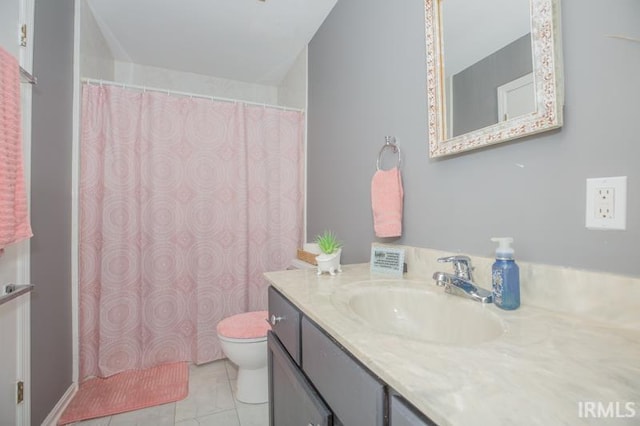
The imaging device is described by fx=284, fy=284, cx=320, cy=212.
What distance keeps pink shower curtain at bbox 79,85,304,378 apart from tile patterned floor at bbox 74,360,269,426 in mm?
364

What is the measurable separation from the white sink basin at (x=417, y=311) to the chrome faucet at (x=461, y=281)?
0.8 inches

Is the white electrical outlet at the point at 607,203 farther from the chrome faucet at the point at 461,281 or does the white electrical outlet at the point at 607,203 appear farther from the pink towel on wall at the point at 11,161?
the pink towel on wall at the point at 11,161

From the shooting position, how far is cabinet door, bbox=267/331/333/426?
2.21ft

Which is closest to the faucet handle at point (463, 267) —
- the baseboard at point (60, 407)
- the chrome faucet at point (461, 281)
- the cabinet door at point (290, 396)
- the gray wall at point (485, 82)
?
the chrome faucet at point (461, 281)

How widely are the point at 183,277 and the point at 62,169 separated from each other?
36.0 inches

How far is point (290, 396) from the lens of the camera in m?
0.87

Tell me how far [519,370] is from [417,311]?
0.49 metres

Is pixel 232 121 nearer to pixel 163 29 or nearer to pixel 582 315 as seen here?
pixel 163 29

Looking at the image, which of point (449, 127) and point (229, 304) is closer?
point (449, 127)

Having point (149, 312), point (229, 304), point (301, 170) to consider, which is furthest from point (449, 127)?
point (149, 312)

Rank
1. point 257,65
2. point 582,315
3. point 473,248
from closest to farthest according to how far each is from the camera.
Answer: point 582,315
point 473,248
point 257,65

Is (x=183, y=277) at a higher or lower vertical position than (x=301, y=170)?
lower

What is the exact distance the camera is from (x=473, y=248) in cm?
91

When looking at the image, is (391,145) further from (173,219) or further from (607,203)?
(173,219)
